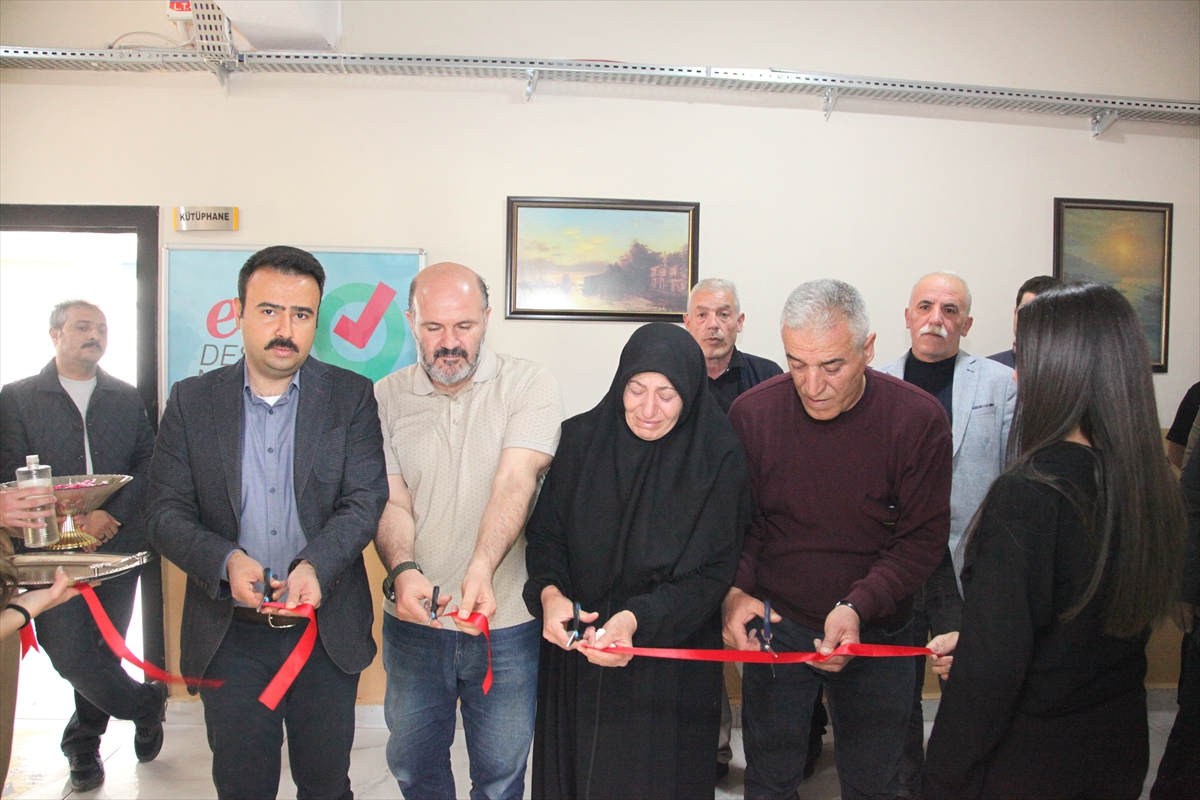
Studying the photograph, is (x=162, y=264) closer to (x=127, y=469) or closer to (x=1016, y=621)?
(x=127, y=469)

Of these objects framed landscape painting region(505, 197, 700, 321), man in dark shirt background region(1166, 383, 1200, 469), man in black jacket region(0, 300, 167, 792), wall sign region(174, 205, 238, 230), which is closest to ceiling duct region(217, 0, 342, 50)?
wall sign region(174, 205, 238, 230)

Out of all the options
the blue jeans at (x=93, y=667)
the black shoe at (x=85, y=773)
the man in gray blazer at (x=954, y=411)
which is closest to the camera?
the man in gray blazer at (x=954, y=411)

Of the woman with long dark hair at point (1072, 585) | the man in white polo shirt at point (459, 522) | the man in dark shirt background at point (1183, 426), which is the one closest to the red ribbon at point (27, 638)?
the man in white polo shirt at point (459, 522)

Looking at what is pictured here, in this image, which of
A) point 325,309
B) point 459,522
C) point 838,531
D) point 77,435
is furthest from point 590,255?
point 77,435

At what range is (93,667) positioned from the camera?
9.25ft

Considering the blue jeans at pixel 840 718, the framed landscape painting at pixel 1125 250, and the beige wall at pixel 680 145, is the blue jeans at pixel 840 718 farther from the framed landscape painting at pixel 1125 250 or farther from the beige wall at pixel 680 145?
the framed landscape painting at pixel 1125 250

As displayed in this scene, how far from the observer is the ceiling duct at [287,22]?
3.03m

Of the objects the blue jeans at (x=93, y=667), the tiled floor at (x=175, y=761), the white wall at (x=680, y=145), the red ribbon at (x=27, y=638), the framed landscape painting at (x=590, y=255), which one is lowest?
the tiled floor at (x=175, y=761)

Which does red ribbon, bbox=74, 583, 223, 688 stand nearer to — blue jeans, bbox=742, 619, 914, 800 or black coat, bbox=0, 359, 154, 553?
black coat, bbox=0, 359, 154, 553

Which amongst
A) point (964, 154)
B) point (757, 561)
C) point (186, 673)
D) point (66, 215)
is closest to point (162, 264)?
point (66, 215)

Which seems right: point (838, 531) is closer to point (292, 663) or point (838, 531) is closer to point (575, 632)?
point (575, 632)

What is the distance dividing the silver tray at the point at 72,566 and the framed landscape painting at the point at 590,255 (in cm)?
198

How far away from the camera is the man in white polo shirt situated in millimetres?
1998

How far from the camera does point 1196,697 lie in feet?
5.54
